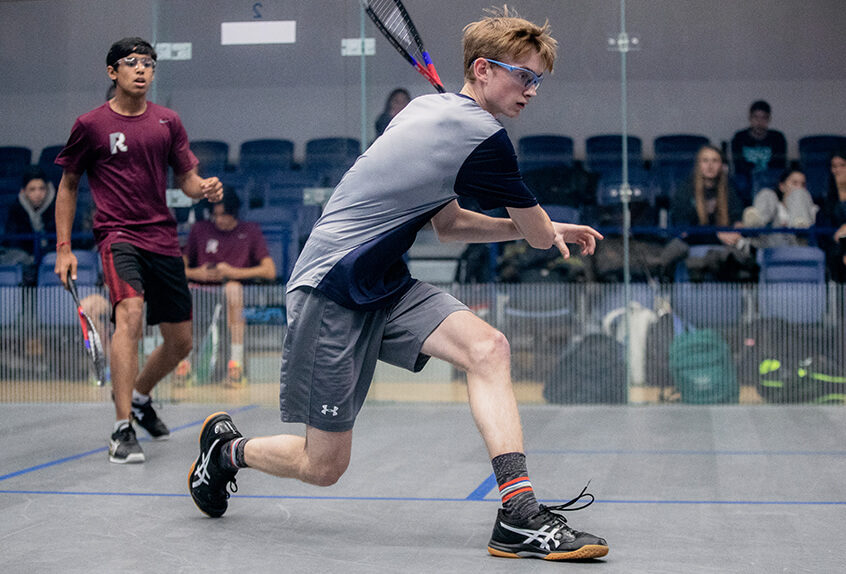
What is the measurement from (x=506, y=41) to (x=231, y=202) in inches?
129

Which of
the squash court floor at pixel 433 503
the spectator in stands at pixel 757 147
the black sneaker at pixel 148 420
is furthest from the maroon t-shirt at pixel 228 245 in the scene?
the spectator in stands at pixel 757 147

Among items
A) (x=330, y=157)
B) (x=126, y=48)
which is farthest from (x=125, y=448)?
(x=330, y=157)

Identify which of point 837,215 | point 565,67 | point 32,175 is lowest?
point 837,215

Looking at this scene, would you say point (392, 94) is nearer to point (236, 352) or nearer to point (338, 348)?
point (236, 352)

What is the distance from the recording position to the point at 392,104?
490cm

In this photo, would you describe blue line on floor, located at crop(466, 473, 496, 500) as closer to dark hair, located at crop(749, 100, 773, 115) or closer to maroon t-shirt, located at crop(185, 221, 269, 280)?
maroon t-shirt, located at crop(185, 221, 269, 280)

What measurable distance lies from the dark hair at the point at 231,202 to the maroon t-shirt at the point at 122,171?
67.0 inches

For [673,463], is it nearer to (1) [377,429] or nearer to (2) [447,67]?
(1) [377,429]

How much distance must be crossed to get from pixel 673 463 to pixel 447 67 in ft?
7.98

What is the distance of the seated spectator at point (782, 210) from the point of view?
4.73m

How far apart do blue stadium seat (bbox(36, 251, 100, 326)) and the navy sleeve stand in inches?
135

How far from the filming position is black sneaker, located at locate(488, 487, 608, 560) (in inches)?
72.4

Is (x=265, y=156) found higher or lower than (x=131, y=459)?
higher

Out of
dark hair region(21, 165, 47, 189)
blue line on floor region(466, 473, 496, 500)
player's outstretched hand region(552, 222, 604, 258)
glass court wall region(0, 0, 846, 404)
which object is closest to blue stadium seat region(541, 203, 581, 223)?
glass court wall region(0, 0, 846, 404)
